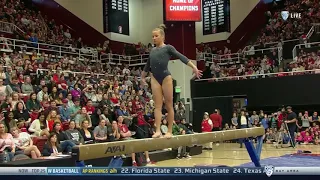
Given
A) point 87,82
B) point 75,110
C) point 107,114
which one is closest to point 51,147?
point 75,110

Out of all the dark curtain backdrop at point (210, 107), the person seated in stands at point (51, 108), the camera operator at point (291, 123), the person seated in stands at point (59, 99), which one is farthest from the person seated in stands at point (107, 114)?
the dark curtain backdrop at point (210, 107)

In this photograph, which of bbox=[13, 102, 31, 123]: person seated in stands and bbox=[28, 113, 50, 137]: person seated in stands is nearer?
bbox=[28, 113, 50, 137]: person seated in stands

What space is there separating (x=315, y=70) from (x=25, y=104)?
532 inches

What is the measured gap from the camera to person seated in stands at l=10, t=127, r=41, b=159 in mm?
8699

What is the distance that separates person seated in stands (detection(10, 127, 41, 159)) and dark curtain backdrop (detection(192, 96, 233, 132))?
1271 cm

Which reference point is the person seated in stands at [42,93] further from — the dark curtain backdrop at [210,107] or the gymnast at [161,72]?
the dark curtain backdrop at [210,107]

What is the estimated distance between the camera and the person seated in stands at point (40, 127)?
9.75m

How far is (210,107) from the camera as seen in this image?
2094 cm

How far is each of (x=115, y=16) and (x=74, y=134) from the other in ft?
53.4

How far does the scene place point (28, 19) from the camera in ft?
65.6

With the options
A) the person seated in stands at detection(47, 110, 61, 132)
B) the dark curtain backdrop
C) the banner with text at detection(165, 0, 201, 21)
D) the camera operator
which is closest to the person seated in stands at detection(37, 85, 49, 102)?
the person seated in stands at detection(47, 110, 61, 132)

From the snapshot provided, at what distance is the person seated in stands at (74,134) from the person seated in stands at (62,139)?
0.12m

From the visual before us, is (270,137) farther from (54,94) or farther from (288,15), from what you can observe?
(54,94)

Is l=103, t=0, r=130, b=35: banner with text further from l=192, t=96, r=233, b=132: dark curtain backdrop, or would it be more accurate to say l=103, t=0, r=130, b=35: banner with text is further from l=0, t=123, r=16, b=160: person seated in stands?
l=0, t=123, r=16, b=160: person seated in stands
